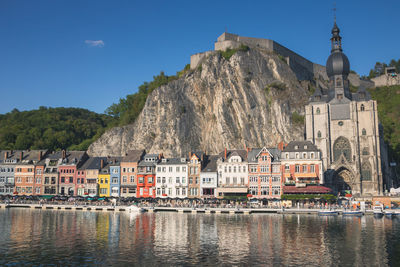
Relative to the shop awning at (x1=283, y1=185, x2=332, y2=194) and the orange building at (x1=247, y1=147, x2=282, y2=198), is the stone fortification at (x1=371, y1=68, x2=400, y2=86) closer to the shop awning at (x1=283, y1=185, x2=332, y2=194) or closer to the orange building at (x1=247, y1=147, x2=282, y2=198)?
the orange building at (x1=247, y1=147, x2=282, y2=198)

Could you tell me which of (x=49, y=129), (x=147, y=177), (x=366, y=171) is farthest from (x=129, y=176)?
(x=49, y=129)

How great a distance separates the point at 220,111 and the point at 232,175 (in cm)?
2783

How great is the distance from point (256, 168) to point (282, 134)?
23.4 meters

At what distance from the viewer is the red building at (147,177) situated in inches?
2958

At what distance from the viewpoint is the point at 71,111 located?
146 meters

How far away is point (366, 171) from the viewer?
79.0m

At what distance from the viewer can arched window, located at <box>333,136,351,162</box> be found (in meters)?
81.0

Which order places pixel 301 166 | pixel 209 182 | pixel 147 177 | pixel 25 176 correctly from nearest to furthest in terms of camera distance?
pixel 301 166 → pixel 209 182 → pixel 147 177 → pixel 25 176

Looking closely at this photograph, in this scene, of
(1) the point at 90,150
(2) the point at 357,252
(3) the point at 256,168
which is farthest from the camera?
(1) the point at 90,150

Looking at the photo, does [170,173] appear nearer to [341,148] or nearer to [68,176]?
[68,176]

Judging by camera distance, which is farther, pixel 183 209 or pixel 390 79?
pixel 390 79

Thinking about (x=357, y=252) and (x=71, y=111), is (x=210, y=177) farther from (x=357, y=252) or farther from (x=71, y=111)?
(x=71, y=111)

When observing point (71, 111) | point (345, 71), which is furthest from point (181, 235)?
point (71, 111)

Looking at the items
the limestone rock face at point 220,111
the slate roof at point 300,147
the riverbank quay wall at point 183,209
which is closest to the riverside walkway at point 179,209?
the riverbank quay wall at point 183,209
